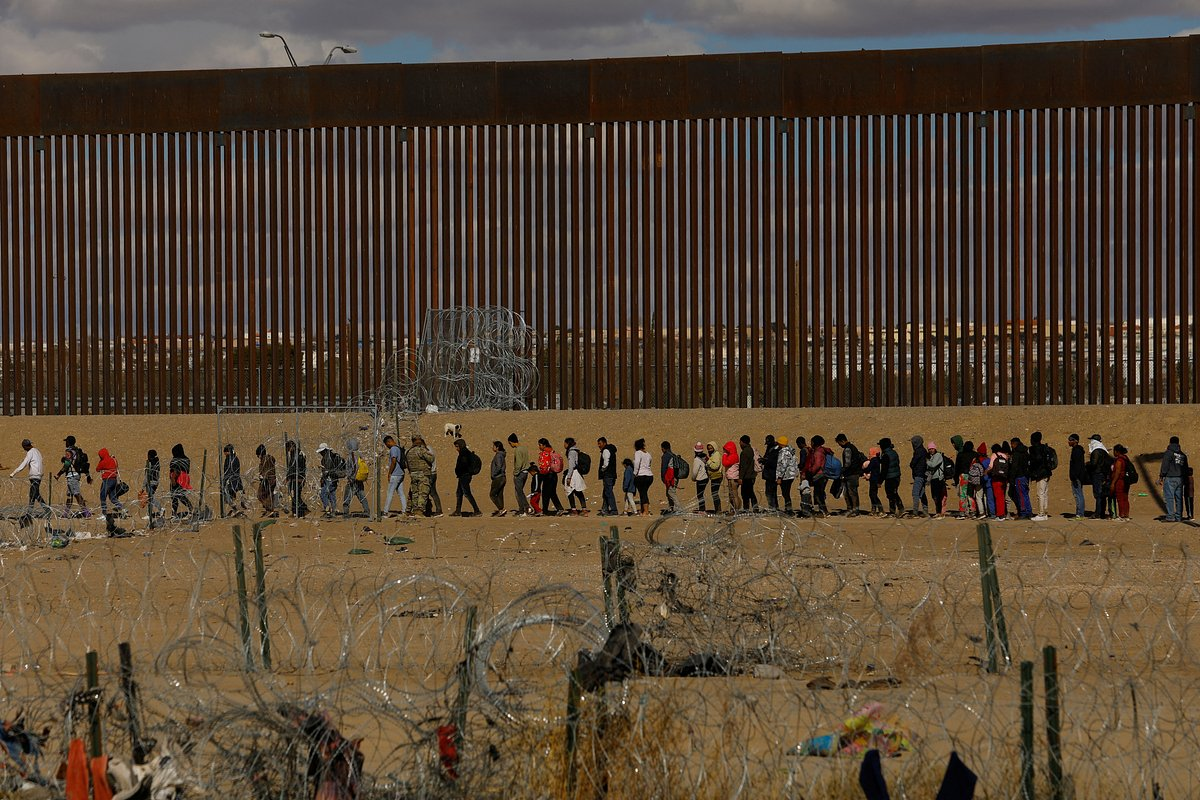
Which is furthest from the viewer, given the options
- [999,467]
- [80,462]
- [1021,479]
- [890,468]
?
[80,462]

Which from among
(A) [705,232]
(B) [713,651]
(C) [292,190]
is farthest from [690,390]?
(B) [713,651]

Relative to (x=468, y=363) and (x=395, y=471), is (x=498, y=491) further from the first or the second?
(x=468, y=363)

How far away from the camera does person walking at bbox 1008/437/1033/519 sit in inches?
701

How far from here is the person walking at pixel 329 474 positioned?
1881cm

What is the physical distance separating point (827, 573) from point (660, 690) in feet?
24.3

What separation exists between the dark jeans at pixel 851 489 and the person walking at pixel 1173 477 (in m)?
3.38

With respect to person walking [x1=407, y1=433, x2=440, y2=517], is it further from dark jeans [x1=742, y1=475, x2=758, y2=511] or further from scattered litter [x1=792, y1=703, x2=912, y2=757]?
scattered litter [x1=792, y1=703, x2=912, y2=757]

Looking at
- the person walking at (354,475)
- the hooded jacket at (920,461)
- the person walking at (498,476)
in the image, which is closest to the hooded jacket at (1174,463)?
the hooded jacket at (920,461)

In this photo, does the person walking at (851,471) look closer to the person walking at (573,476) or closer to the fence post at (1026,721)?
the person walking at (573,476)

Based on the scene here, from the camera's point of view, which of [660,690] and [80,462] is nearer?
[660,690]

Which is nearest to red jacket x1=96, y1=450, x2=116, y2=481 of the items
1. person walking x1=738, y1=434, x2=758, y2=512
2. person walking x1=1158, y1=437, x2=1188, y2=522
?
person walking x1=738, y1=434, x2=758, y2=512

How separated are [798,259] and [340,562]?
1560 cm

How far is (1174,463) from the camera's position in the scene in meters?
17.4

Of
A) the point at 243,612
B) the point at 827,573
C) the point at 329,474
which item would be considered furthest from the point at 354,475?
the point at 243,612
